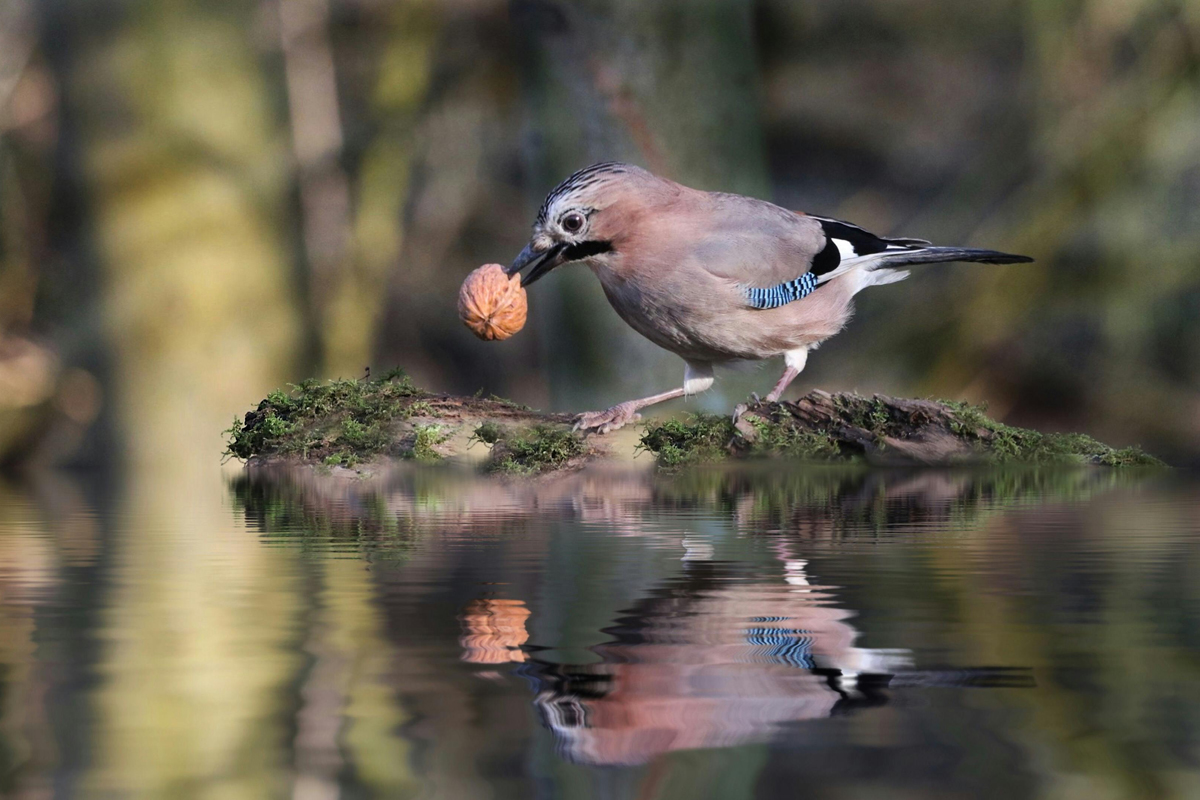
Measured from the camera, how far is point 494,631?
1.87 metres

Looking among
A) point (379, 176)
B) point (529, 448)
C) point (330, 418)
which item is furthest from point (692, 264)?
point (379, 176)

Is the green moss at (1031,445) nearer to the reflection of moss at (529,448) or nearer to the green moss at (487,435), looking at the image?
the reflection of moss at (529,448)

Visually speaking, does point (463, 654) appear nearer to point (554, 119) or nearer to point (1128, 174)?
point (554, 119)

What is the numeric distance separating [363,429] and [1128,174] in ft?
11.0

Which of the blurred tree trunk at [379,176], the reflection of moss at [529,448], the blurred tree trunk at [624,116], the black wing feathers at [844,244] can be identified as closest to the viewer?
the reflection of moss at [529,448]

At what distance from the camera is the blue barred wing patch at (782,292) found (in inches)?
182

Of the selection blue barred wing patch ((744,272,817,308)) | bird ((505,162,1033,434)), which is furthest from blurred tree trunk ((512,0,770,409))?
blue barred wing patch ((744,272,817,308))

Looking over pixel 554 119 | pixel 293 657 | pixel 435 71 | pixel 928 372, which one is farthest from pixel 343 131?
pixel 293 657

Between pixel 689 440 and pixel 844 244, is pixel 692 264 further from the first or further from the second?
pixel 844 244

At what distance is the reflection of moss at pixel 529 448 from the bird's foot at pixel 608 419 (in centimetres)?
13

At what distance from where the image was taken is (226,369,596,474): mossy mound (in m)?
4.32

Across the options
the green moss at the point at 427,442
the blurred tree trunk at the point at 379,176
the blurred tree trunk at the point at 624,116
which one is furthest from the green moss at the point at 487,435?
the blurred tree trunk at the point at 379,176

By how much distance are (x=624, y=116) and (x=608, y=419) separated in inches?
55.9

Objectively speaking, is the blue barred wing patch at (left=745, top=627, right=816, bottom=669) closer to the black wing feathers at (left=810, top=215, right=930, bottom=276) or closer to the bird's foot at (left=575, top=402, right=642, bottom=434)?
the bird's foot at (left=575, top=402, right=642, bottom=434)
